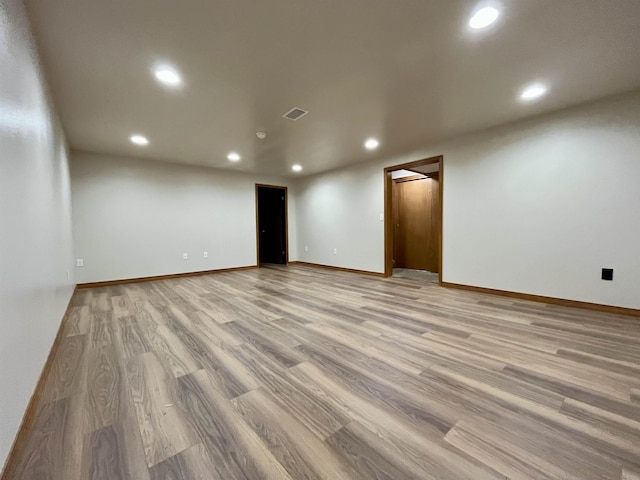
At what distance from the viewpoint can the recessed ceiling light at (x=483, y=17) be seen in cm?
155

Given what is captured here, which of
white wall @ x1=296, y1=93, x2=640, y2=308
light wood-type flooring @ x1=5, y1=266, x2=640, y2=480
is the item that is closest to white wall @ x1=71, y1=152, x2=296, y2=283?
light wood-type flooring @ x1=5, y1=266, x2=640, y2=480

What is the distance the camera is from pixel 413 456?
102 cm

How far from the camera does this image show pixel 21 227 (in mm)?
1299

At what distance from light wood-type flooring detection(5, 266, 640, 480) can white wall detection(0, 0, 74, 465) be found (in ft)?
0.81

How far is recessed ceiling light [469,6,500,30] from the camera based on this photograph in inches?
61.1

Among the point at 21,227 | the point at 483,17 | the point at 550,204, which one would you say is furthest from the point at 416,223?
the point at 21,227

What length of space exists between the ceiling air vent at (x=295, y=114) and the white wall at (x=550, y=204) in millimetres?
2241

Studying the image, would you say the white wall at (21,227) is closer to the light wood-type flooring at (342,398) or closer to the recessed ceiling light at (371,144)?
the light wood-type flooring at (342,398)

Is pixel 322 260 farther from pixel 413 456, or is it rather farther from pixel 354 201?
pixel 413 456

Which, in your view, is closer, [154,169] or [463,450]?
[463,450]

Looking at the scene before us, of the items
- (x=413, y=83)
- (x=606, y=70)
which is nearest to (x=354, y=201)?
(x=413, y=83)

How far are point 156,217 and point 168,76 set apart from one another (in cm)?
330

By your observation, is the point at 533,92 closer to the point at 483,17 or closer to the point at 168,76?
A: the point at 483,17

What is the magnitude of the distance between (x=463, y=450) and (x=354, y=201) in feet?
15.1
